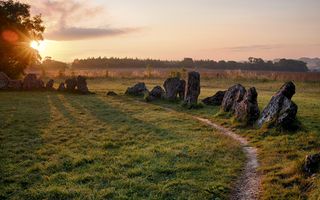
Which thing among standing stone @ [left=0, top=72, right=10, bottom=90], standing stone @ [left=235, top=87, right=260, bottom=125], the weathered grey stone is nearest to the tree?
standing stone @ [left=0, top=72, right=10, bottom=90]

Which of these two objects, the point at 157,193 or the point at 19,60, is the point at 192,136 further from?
the point at 19,60

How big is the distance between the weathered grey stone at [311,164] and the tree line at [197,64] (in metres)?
123

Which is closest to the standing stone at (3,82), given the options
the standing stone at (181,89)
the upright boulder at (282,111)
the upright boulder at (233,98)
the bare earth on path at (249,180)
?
the standing stone at (181,89)

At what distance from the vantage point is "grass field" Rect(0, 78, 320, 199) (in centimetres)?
1093

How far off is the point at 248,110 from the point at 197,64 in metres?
129

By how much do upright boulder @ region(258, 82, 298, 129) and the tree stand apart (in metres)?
38.1

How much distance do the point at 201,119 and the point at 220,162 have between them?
10149 mm

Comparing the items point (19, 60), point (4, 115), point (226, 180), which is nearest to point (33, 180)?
point (226, 180)

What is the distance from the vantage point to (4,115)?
78.3 ft

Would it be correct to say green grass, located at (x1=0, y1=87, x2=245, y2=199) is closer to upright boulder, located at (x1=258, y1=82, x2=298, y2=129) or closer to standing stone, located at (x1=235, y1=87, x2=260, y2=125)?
standing stone, located at (x1=235, y1=87, x2=260, y2=125)

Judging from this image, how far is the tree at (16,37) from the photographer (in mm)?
47656

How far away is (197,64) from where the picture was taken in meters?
148

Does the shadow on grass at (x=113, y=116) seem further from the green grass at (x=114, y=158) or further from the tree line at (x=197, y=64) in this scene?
the tree line at (x=197, y=64)

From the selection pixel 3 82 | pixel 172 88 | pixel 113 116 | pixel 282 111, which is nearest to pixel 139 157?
pixel 282 111
